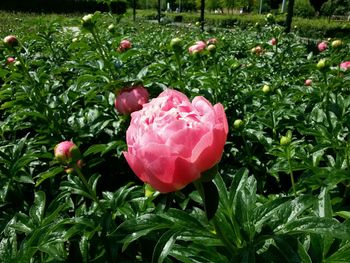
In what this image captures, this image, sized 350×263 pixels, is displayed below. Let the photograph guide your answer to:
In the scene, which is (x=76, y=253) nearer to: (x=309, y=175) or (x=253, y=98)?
(x=309, y=175)

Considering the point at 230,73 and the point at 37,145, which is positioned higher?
the point at 230,73

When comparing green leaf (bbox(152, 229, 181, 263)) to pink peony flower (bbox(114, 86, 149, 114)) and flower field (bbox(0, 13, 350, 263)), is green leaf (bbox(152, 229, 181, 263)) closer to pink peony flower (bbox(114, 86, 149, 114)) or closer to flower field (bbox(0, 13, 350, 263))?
flower field (bbox(0, 13, 350, 263))

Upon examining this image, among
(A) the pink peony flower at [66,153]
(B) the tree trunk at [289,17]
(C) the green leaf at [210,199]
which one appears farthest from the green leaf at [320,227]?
(B) the tree trunk at [289,17]

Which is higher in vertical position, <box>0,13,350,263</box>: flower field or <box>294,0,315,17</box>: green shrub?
<box>0,13,350,263</box>: flower field

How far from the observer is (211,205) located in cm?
68

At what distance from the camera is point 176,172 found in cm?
63

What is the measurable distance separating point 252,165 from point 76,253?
75 centimetres

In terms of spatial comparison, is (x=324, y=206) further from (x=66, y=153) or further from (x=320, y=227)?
(x=66, y=153)

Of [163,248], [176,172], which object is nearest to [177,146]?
[176,172]

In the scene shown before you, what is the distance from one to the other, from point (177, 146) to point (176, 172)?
42 millimetres

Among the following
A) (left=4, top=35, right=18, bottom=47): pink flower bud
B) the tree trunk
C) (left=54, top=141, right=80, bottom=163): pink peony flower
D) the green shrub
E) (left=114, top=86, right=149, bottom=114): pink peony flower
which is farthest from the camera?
the green shrub

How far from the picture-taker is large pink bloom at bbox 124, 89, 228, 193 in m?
0.63

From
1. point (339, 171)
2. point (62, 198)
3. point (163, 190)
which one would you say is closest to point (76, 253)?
point (62, 198)

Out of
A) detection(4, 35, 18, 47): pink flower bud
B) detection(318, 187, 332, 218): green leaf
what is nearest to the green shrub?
detection(4, 35, 18, 47): pink flower bud
